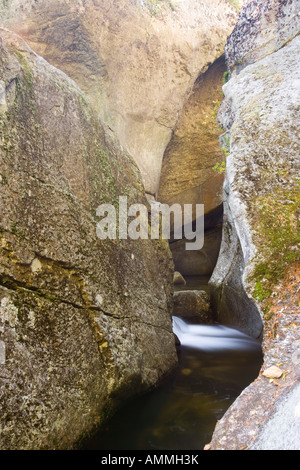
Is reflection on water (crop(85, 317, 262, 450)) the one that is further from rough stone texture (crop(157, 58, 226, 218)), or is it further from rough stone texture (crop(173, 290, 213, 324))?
rough stone texture (crop(157, 58, 226, 218))

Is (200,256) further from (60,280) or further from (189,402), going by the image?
(60,280)

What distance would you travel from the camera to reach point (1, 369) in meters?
2.77

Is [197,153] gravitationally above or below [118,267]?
above

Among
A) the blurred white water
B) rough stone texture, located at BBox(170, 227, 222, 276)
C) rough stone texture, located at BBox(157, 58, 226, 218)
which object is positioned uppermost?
rough stone texture, located at BBox(157, 58, 226, 218)

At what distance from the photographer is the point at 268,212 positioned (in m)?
4.17

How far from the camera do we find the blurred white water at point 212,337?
7035 millimetres

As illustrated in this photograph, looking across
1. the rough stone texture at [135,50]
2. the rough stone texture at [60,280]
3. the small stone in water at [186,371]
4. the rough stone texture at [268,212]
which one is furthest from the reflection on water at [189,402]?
the rough stone texture at [135,50]

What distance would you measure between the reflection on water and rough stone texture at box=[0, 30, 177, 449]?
25 centimetres

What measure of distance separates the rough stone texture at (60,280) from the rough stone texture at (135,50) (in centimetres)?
638

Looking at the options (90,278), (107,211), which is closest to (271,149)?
(107,211)

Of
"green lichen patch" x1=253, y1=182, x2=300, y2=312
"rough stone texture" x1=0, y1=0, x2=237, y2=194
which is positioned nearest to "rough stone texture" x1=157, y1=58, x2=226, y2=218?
"rough stone texture" x1=0, y1=0, x2=237, y2=194

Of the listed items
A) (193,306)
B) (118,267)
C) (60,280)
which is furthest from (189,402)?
(193,306)

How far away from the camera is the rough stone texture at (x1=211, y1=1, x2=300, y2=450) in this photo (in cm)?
248

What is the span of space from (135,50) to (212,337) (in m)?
9.52
